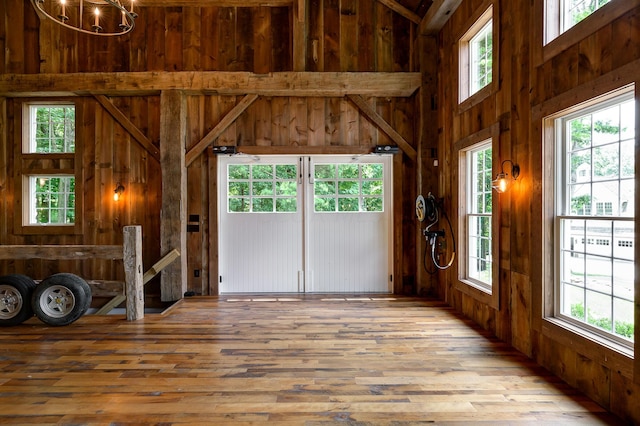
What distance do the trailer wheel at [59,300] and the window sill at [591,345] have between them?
4615 mm

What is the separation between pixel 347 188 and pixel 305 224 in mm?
858

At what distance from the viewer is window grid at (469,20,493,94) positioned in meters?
4.05

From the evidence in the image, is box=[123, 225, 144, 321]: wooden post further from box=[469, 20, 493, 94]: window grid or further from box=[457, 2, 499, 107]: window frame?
box=[469, 20, 493, 94]: window grid

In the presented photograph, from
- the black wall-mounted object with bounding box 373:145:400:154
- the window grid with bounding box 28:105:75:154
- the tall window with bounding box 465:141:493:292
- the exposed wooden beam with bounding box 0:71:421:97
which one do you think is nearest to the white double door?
the black wall-mounted object with bounding box 373:145:400:154

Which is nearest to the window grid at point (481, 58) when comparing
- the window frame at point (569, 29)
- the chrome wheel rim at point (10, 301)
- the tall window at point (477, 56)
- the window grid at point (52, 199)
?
the tall window at point (477, 56)

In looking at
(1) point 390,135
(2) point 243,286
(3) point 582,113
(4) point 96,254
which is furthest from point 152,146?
(3) point 582,113

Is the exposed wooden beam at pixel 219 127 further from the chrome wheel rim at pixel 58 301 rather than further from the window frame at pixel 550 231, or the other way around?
the window frame at pixel 550 231

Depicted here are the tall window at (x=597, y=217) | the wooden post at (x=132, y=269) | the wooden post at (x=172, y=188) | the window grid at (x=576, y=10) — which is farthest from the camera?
the wooden post at (x=172, y=188)

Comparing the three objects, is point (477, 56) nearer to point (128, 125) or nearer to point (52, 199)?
point (128, 125)

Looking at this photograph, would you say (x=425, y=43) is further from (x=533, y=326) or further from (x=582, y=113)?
(x=533, y=326)

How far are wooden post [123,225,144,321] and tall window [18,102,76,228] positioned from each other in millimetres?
2182

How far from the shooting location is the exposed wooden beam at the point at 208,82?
207 inches

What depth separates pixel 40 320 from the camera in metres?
4.12

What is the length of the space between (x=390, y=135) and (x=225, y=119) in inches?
98.5
